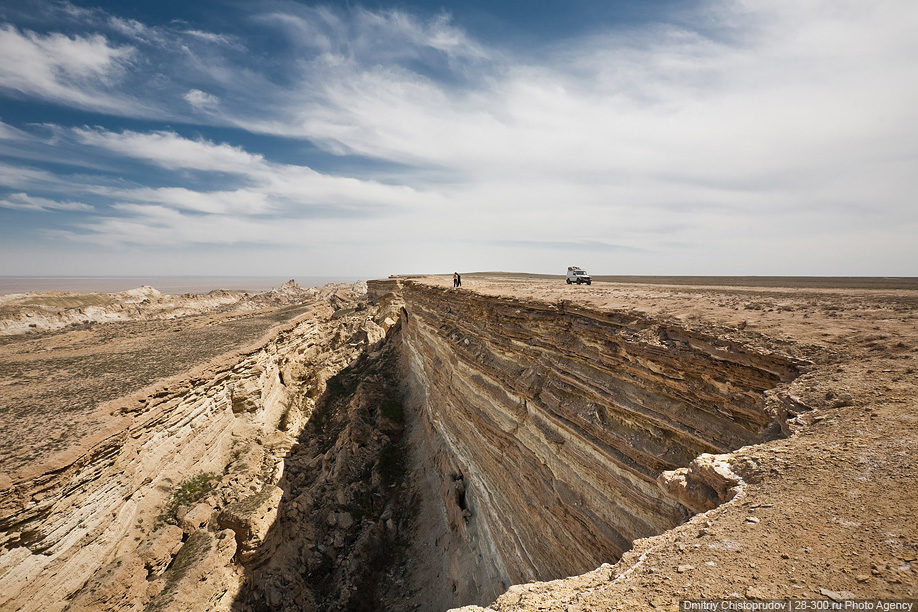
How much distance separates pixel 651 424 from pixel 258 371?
699 inches

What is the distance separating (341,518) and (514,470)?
8295mm

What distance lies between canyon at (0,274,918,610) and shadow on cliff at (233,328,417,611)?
0.30 ft

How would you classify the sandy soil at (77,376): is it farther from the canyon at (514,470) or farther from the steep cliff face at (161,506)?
the steep cliff face at (161,506)

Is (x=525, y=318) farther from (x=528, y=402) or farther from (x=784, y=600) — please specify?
(x=784, y=600)

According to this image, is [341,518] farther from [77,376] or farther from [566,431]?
[77,376]

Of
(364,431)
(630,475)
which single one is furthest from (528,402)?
(364,431)

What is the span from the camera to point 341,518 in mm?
13344

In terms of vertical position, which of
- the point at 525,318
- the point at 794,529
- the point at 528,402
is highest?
the point at 525,318

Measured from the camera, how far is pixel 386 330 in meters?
27.3

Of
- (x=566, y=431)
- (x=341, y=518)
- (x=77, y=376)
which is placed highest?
(x=566, y=431)

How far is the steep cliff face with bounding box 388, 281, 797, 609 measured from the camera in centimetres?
525

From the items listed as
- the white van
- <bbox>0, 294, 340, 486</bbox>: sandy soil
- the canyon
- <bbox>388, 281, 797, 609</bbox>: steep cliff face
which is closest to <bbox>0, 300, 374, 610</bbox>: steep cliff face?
the canyon

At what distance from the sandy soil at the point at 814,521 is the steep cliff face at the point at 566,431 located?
0.63 metres

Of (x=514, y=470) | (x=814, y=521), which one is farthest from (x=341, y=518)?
(x=814, y=521)
